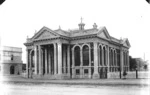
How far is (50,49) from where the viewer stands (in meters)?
38.9

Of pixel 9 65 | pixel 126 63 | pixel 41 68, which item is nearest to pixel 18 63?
pixel 9 65

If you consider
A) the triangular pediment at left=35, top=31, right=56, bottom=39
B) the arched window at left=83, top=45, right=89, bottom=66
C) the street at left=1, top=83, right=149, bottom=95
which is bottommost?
the street at left=1, top=83, right=149, bottom=95

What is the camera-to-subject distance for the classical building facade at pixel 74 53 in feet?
111

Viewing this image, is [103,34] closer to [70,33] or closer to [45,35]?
[70,33]

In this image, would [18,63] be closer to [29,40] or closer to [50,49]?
[29,40]

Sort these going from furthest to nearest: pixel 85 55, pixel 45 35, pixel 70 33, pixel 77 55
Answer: pixel 70 33 → pixel 45 35 → pixel 77 55 → pixel 85 55

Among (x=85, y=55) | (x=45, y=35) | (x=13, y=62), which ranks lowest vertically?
(x=13, y=62)

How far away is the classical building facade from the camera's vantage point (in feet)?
111

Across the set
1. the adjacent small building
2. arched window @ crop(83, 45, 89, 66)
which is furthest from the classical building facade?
the adjacent small building

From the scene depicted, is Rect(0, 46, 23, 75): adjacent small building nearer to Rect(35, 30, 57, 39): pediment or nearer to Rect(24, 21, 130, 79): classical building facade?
Rect(24, 21, 130, 79): classical building facade

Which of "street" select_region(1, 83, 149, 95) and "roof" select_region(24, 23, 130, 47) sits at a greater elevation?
"roof" select_region(24, 23, 130, 47)

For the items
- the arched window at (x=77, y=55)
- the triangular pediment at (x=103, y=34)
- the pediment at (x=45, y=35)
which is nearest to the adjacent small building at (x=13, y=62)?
the pediment at (x=45, y=35)

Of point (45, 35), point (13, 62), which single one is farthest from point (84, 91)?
point (13, 62)

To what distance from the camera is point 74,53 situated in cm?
3631
